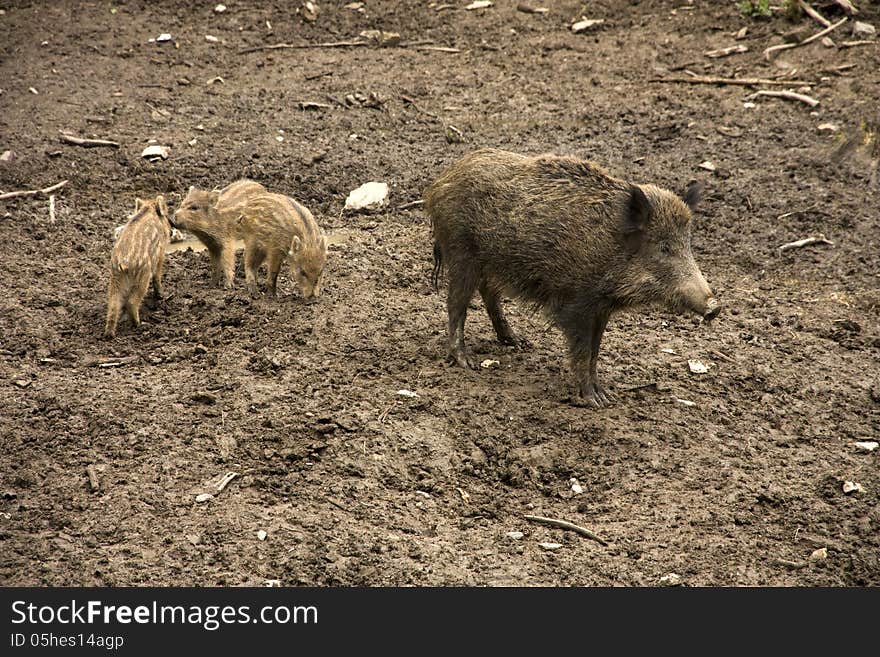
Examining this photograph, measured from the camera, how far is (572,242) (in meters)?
6.05

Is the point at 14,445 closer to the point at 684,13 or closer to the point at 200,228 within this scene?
the point at 200,228

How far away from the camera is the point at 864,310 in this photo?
7.53m

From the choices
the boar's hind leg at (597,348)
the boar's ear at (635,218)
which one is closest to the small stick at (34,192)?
the boar's hind leg at (597,348)

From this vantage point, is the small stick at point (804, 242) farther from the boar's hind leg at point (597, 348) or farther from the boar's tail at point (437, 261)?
the boar's tail at point (437, 261)

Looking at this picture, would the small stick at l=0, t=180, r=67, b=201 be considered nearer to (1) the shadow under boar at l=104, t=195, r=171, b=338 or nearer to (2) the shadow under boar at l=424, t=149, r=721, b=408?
(1) the shadow under boar at l=104, t=195, r=171, b=338

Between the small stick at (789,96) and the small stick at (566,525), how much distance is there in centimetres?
624

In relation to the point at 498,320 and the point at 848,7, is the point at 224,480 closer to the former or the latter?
the point at 498,320

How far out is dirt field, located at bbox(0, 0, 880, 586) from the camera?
16.1 feet

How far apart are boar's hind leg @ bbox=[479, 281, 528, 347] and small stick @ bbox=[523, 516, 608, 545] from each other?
6.15 ft

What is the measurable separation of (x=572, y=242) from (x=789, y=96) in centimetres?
503

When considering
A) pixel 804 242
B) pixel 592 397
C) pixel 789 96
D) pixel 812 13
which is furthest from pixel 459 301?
pixel 812 13

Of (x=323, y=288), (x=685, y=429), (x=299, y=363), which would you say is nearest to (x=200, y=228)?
(x=323, y=288)

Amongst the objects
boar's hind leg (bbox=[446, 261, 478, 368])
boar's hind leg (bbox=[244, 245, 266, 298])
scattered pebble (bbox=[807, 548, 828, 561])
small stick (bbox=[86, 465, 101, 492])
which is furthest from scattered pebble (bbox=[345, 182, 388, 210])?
scattered pebble (bbox=[807, 548, 828, 561])

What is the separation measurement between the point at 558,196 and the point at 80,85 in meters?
6.30
